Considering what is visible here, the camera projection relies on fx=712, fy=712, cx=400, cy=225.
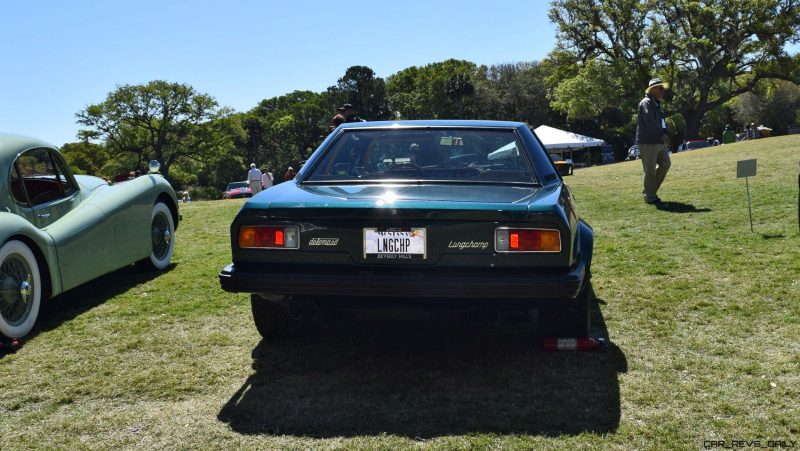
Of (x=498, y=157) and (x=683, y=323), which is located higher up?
(x=498, y=157)

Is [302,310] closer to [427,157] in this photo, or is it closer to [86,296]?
[427,157]

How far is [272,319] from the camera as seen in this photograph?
443cm

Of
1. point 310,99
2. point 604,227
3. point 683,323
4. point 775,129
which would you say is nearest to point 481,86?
point 775,129

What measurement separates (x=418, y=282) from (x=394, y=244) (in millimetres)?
231

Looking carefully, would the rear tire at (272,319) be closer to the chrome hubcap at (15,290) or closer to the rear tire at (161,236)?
the chrome hubcap at (15,290)

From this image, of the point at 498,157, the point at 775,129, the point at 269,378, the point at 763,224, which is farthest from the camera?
the point at 775,129

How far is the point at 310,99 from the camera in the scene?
97.8 m

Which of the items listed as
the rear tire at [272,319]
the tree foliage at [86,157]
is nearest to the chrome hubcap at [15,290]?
the rear tire at [272,319]

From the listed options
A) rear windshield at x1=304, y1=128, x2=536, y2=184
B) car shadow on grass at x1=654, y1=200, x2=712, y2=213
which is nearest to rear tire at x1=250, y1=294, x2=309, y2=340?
rear windshield at x1=304, y1=128, x2=536, y2=184

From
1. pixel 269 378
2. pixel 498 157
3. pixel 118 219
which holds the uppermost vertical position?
pixel 498 157

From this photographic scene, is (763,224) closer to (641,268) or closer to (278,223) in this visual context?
(641,268)

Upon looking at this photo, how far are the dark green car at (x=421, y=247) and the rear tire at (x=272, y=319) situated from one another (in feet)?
0.98

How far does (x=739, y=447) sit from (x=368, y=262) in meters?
1.82

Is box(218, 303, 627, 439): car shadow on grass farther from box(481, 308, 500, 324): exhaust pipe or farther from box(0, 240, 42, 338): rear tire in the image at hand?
box(0, 240, 42, 338): rear tire
